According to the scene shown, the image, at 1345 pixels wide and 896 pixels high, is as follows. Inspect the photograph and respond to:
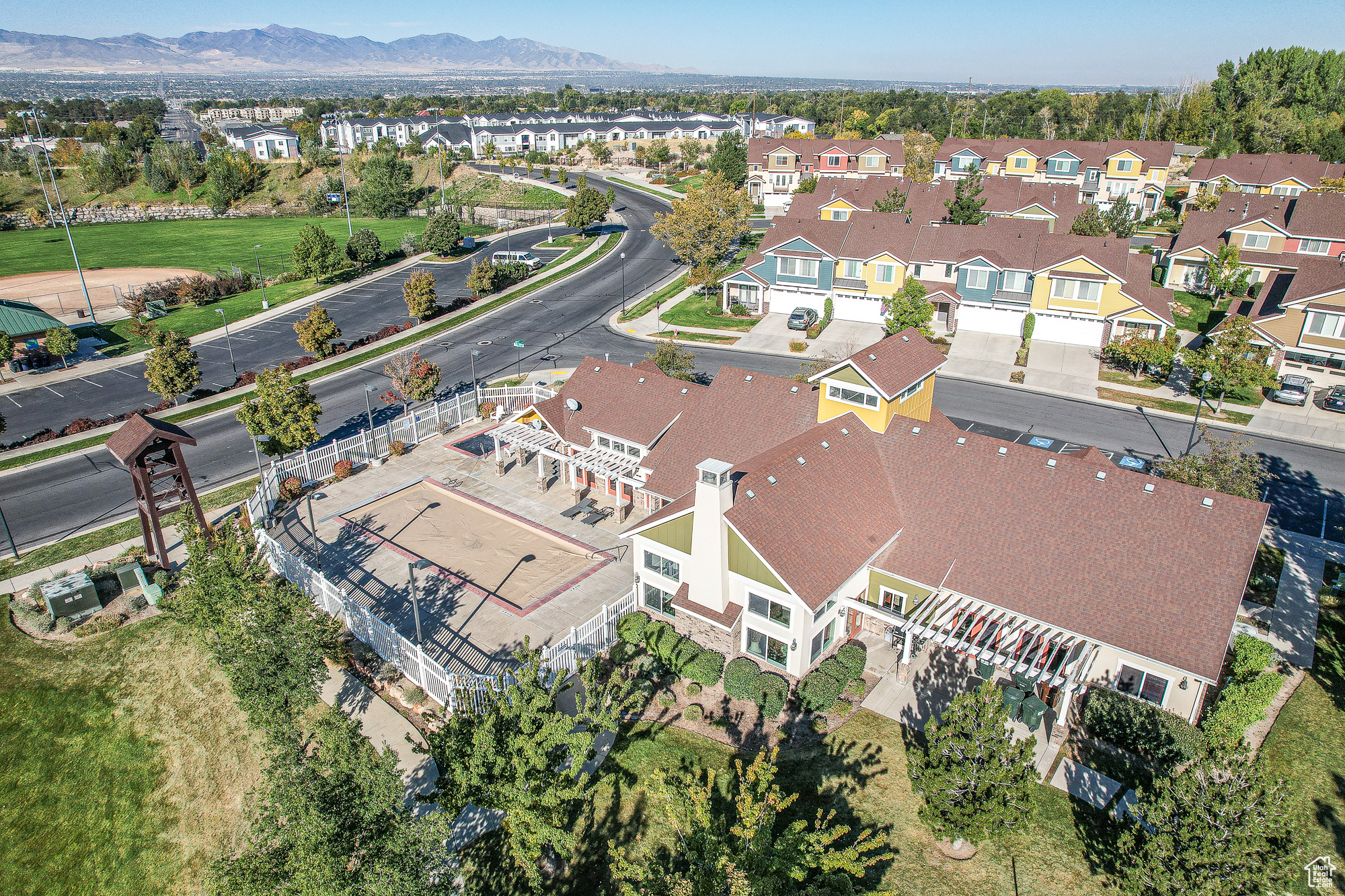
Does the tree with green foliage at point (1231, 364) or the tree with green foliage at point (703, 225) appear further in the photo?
the tree with green foliage at point (703, 225)

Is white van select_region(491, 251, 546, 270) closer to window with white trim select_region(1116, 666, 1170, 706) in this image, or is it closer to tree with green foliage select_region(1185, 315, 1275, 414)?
tree with green foliage select_region(1185, 315, 1275, 414)

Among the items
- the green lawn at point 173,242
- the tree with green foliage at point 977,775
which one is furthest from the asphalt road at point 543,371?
the green lawn at point 173,242

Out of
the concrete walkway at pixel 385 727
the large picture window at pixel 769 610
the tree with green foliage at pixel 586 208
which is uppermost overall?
the tree with green foliage at pixel 586 208

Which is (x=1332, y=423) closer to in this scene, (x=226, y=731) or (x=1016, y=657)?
(x=1016, y=657)

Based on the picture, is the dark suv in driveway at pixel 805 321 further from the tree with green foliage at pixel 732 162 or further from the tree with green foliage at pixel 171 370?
the tree with green foliage at pixel 732 162

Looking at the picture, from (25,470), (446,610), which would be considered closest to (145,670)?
(446,610)

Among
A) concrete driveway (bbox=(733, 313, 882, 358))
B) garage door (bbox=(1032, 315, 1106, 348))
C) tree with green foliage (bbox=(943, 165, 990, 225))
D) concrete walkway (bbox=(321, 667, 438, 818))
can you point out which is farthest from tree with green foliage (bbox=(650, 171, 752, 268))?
concrete walkway (bbox=(321, 667, 438, 818))
